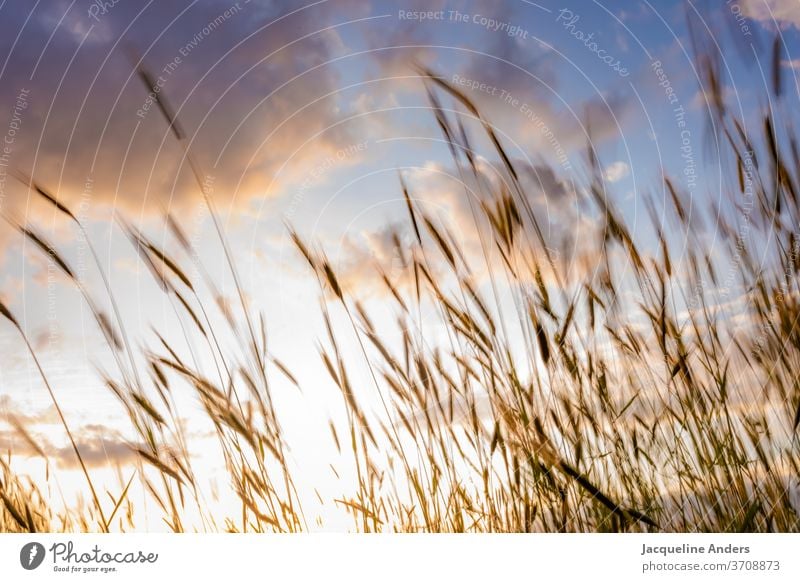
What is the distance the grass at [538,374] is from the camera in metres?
1.90

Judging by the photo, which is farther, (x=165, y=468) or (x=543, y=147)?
(x=543, y=147)

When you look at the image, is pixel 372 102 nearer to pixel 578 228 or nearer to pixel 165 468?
pixel 578 228

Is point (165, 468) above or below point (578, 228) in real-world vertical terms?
below

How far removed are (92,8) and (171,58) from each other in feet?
1.08

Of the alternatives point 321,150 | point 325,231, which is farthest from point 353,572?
point 321,150

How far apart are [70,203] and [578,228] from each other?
167cm

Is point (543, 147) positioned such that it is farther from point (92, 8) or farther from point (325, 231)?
point (92, 8)

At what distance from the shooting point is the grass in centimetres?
190

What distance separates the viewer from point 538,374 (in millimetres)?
1954

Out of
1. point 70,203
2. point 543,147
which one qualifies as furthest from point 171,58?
point 543,147

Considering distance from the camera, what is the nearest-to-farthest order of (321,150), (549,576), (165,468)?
(549,576) → (165,468) → (321,150)

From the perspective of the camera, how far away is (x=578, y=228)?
6.89ft

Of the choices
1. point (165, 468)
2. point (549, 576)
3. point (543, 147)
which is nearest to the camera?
point (549, 576)

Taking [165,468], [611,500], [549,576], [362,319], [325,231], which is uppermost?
[325,231]
